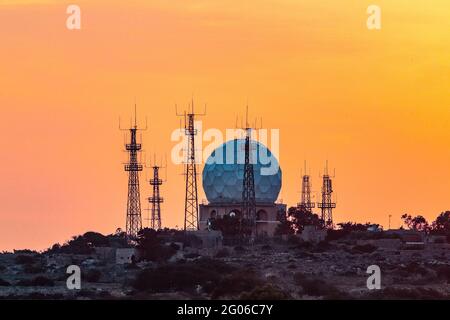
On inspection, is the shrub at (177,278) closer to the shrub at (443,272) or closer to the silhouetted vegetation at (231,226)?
the shrub at (443,272)

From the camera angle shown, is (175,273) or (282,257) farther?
(282,257)

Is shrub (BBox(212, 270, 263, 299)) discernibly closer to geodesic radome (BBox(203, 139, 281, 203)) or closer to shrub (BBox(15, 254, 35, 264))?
shrub (BBox(15, 254, 35, 264))

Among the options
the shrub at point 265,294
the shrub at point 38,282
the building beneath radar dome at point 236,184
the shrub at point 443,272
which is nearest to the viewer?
the shrub at point 265,294

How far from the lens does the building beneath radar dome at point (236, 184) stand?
119 metres

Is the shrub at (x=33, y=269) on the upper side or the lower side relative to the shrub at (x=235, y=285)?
lower

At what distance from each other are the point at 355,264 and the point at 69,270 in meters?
15.7

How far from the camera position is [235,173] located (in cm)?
11981

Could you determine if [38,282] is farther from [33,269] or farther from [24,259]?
[24,259]

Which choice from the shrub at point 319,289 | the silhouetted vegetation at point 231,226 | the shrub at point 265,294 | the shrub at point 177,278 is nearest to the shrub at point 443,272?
the shrub at point 319,289

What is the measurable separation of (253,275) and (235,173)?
43715mm

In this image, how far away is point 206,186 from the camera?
121688 mm
